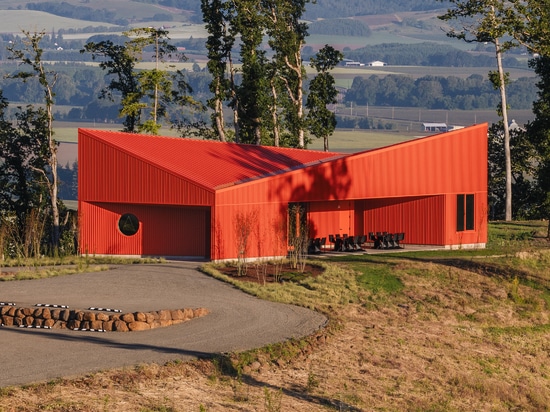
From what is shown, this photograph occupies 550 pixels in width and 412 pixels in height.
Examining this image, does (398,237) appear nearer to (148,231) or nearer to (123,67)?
(148,231)

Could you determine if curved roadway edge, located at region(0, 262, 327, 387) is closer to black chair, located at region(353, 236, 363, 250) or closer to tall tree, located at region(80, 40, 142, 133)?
black chair, located at region(353, 236, 363, 250)

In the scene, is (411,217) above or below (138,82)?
below

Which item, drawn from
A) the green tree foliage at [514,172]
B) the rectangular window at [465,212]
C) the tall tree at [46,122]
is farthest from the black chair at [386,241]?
the green tree foliage at [514,172]

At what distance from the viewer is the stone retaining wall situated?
84.5 feet

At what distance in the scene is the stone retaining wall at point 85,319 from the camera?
84.5ft

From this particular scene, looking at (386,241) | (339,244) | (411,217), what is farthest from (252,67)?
(339,244)

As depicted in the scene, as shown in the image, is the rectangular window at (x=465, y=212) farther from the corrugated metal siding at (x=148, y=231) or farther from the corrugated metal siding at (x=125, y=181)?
the corrugated metal siding at (x=125, y=181)

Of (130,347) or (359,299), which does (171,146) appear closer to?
(359,299)

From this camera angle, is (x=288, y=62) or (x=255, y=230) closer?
(x=255, y=230)

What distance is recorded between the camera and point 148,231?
4044 centimetres

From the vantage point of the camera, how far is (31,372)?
21.3 metres

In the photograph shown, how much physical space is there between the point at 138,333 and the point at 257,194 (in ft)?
45.1

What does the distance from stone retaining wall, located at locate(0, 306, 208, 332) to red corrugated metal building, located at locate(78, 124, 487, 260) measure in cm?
1120

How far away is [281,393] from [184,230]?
19.5 m
